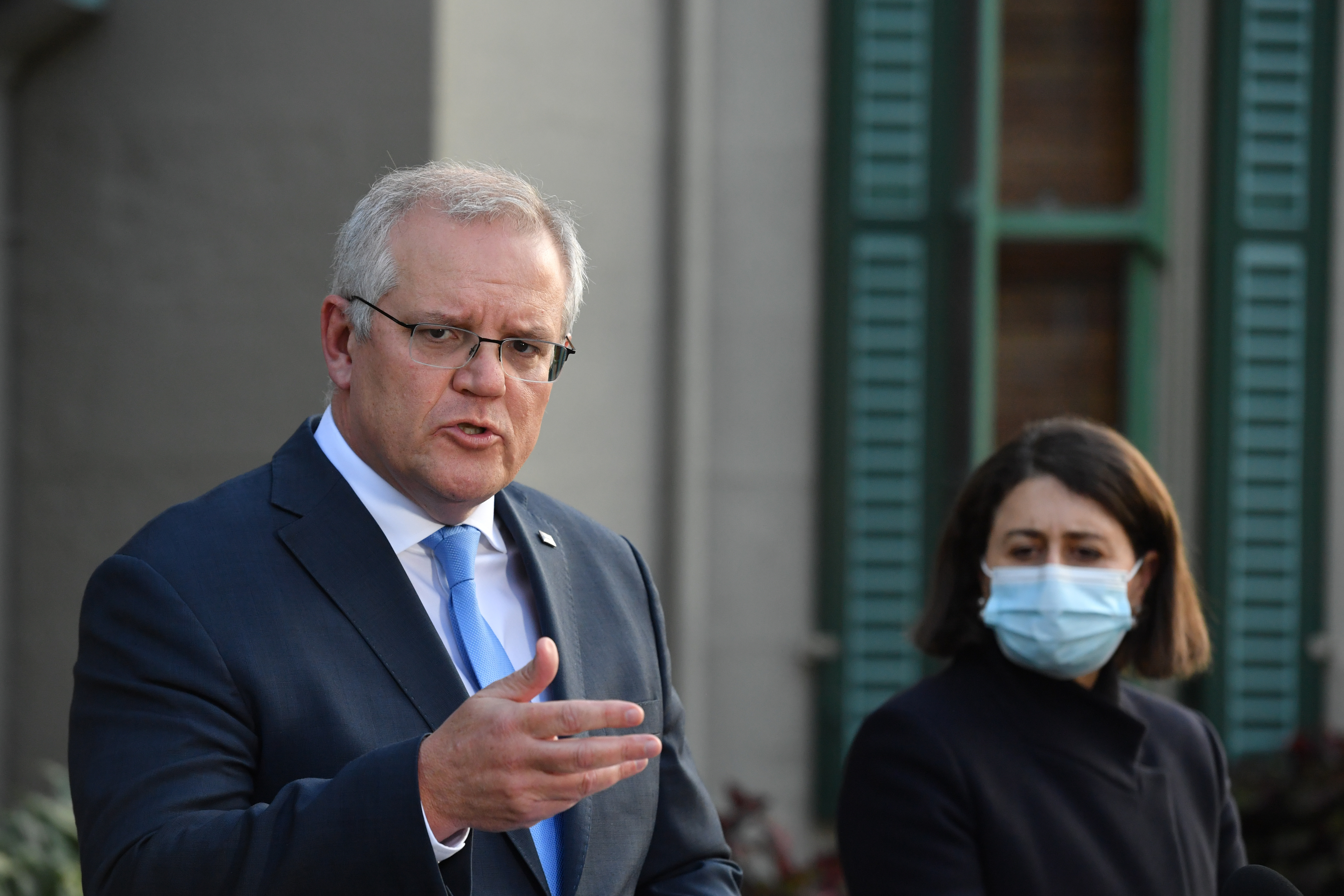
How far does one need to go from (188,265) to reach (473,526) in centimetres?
202

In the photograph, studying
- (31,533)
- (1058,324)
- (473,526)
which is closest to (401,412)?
(473,526)

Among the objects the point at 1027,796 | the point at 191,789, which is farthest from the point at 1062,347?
the point at 191,789

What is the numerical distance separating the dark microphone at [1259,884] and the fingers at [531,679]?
0.84 meters

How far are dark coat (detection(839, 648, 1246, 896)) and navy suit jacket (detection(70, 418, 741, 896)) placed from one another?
0.51 metres

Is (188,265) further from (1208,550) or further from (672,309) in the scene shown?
(1208,550)

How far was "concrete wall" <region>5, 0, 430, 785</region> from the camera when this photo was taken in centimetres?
344

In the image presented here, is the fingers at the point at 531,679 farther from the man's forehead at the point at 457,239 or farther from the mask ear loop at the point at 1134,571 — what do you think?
the mask ear loop at the point at 1134,571

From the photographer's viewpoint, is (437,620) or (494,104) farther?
(494,104)

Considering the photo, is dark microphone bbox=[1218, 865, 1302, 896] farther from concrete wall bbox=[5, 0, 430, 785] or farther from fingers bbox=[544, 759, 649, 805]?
concrete wall bbox=[5, 0, 430, 785]

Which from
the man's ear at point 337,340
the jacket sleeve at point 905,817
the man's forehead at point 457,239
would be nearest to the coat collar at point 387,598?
Answer: the man's ear at point 337,340

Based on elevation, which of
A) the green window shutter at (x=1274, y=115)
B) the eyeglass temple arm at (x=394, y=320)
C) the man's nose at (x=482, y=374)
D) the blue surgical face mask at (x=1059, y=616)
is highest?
the green window shutter at (x=1274, y=115)

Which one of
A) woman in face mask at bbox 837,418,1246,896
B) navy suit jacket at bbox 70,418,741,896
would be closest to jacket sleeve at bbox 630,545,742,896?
navy suit jacket at bbox 70,418,741,896

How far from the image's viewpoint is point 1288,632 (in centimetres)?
445

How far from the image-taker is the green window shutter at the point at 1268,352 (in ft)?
14.4
